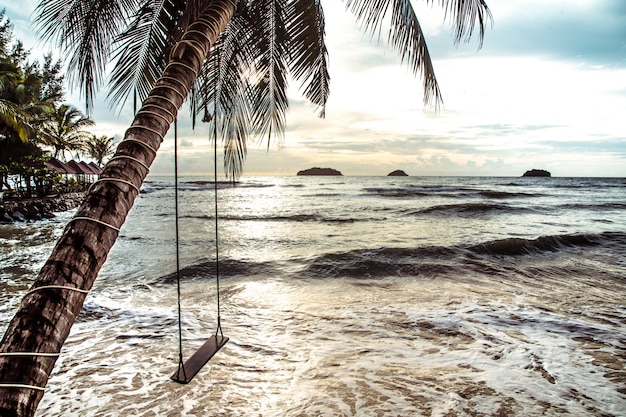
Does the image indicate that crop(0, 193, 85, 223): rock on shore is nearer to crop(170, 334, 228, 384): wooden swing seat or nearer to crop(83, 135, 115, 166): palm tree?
crop(170, 334, 228, 384): wooden swing seat

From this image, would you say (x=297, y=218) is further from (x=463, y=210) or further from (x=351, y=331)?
(x=351, y=331)

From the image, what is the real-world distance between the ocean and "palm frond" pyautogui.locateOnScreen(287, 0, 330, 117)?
3.20 metres

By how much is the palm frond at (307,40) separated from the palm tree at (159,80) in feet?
0.05

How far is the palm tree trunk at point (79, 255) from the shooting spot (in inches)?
53.0

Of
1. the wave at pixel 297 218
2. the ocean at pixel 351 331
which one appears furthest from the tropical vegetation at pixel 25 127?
the ocean at pixel 351 331

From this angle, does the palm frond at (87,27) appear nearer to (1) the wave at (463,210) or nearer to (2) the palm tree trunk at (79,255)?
(2) the palm tree trunk at (79,255)

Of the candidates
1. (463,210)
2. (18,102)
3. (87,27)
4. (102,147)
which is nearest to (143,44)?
(87,27)

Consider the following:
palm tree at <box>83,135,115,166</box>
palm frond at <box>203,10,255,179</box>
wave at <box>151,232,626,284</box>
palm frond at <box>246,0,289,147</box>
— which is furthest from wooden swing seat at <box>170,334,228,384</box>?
palm tree at <box>83,135,115,166</box>

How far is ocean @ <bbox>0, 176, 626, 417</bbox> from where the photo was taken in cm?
295

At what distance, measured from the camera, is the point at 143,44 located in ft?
13.5

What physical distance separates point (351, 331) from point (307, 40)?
3500 mm

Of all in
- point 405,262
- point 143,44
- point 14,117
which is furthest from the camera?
point 14,117

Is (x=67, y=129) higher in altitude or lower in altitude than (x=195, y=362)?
higher

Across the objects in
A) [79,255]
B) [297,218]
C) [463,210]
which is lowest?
[297,218]
